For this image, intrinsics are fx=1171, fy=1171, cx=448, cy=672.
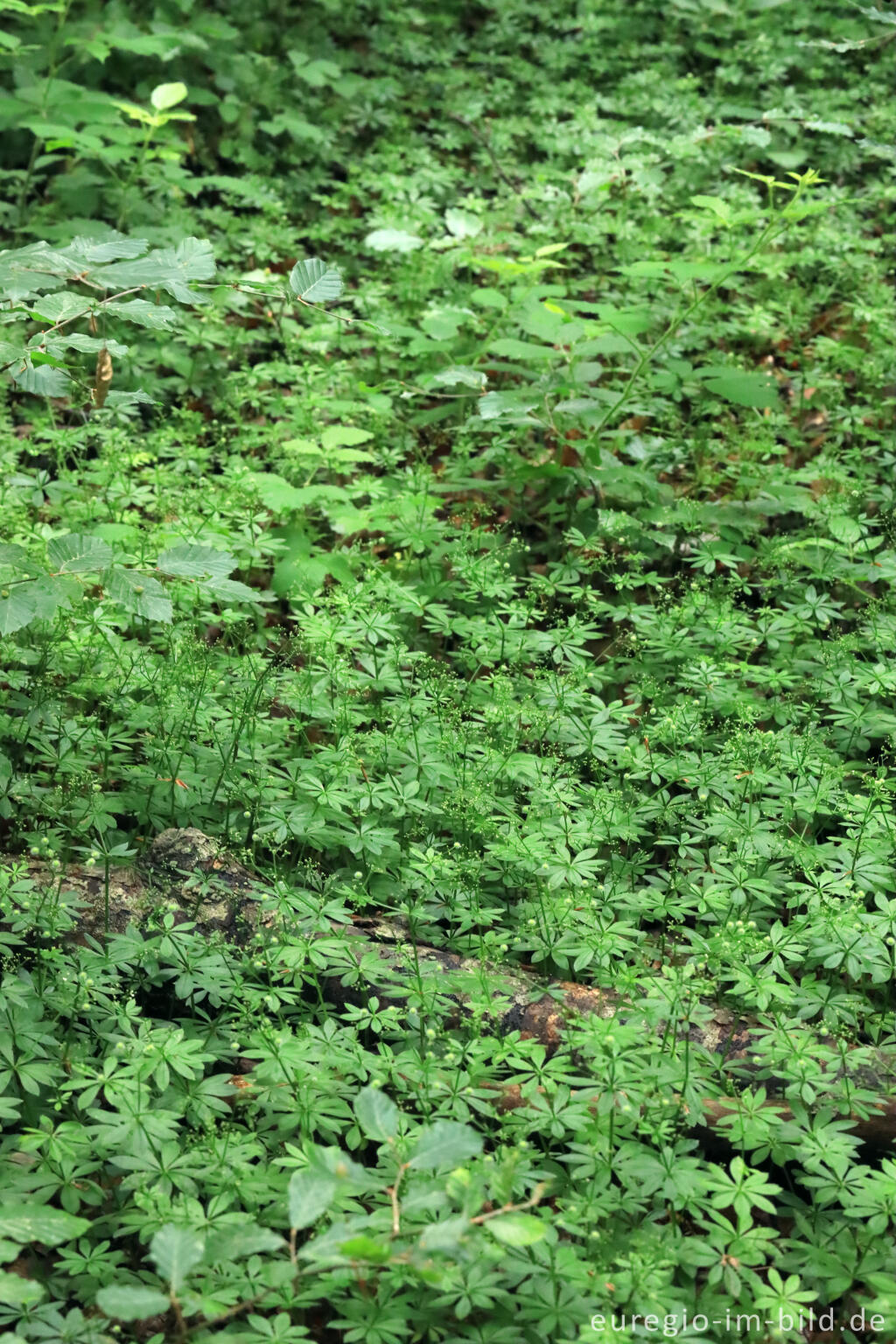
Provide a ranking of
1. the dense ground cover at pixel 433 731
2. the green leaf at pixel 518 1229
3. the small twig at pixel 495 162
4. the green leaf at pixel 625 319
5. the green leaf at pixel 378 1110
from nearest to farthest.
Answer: the green leaf at pixel 518 1229 < the green leaf at pixel 378 1110 < the dense ground cover at pixel 433 731 < the green leaf at pixel 625 319 < the small twig at pixel 495 162

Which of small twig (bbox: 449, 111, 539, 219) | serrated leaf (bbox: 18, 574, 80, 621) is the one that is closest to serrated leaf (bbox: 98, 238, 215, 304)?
serrated leaf (bbox: 18, 574, 80, 621)

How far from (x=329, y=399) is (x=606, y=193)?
5.69ft

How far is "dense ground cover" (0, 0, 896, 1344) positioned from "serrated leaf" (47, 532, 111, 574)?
0.01 m

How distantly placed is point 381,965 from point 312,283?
1.62 m

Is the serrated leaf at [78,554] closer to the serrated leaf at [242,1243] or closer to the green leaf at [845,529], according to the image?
the serrated leaf at [242,1243]

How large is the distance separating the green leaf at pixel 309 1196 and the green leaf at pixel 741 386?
11.8 ft

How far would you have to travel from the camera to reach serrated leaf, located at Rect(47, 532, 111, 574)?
8.89ft

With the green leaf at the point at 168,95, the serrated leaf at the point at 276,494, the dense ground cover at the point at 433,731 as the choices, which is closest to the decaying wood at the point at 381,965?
the dense ground cover at the point at 433,731

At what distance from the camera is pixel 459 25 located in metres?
8.10

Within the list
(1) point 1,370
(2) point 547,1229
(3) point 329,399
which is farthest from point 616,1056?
(3) point 329,399

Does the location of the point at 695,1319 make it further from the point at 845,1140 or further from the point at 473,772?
the point at 473,772

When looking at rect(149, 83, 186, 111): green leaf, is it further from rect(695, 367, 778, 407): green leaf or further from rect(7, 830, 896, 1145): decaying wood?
rect(7, 830, 896, 1145): decaying wood

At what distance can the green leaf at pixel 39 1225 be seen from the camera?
201 centimetres

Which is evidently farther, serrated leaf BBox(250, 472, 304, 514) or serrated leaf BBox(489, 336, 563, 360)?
serrated leaf BBox(489, 336, 563, 360)
